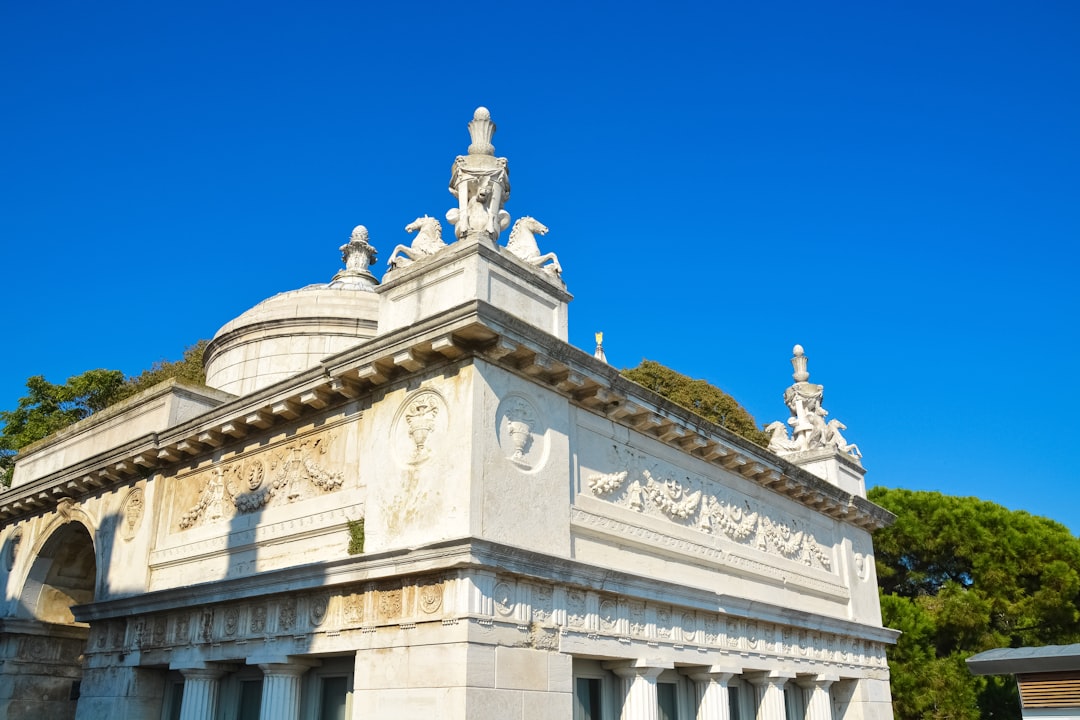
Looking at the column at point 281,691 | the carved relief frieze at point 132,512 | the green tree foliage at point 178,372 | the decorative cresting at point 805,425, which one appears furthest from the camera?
the green tree foliage at point 178,372

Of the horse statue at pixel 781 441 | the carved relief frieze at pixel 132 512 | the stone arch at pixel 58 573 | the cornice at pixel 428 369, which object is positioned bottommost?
the stone arch at pixel 58 573

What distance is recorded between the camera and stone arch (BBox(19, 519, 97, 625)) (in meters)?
17.6

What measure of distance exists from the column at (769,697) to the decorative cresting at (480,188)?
30.7ft

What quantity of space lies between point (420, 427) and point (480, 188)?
367 centimetres

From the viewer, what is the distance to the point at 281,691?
11953mm

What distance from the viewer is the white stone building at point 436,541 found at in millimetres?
10680

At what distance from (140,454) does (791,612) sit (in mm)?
12147

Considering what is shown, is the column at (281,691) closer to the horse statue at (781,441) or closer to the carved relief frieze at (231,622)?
the carved relief frieze at (231,622)

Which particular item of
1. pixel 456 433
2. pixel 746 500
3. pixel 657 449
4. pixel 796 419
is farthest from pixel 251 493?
pixel 796 419

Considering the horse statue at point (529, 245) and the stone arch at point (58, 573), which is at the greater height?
the horse statue at point (529, 245)

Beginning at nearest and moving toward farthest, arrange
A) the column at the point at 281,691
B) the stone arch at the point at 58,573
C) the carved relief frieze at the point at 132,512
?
the column at the point at 281,691
the carved relief frieze at the point at 132,512
the stone arch at the point at 58,573

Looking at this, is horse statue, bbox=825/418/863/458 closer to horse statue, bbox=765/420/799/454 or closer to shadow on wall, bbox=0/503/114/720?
horse statue, bbox=765/420/799/454

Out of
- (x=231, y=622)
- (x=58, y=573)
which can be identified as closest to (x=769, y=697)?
(x=231, y=622)

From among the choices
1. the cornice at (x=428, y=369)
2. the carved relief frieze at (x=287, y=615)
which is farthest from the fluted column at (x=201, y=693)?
the cornice at (x=428, y=369)
